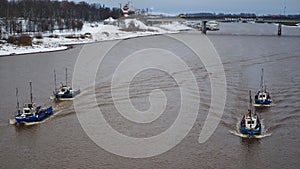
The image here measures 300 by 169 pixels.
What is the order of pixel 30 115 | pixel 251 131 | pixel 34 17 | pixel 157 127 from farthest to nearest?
pixel 34 17
pixel 30 115
pixel 157 127
pixel 251 131

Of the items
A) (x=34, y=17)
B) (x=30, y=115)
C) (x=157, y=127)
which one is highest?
(x=34, y=17)

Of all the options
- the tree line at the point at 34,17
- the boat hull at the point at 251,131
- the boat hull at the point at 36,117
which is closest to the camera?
the boat hull at the point at 251,131

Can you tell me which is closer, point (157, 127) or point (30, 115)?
point (157, 127)

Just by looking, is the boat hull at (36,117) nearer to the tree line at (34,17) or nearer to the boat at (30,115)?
the boat at (30,115)

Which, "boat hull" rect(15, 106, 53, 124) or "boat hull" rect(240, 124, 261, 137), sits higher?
"boat hull" rect(15, 106, 53, 124)

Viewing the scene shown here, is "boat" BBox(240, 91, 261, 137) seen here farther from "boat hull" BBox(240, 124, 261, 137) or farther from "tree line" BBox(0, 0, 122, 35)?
"tree line" BBox(0, 0, 122, 35)

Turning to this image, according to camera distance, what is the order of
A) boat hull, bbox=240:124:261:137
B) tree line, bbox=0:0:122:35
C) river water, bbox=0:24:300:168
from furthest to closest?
tree line, bbox=0:0:122:35 → boat hull, bbox=240:124:261:137 → river water, bbox=0:24:300:168

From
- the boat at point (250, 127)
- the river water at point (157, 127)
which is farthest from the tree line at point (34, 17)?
the boat at point (250, 127)

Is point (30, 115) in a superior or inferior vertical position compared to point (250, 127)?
superior

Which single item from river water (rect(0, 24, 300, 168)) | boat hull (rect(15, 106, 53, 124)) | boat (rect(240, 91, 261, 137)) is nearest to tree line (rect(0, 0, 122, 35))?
river water (rect(0, 24, 300, 168))

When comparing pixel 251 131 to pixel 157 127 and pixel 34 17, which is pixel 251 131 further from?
pixel 34 17

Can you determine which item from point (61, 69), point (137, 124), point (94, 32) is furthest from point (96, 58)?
point (94, 32)

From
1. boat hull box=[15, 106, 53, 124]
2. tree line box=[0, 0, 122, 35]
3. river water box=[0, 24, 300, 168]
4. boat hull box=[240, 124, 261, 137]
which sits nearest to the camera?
river water box=[0, 24, 300, 168]

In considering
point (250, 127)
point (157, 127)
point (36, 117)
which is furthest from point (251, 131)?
point (36, 117)
